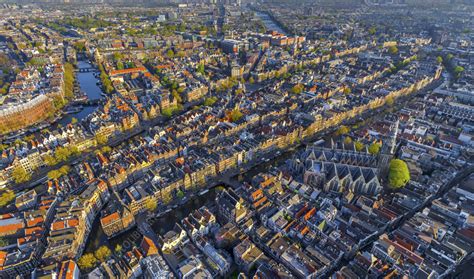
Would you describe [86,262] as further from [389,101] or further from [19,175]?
[389,101]

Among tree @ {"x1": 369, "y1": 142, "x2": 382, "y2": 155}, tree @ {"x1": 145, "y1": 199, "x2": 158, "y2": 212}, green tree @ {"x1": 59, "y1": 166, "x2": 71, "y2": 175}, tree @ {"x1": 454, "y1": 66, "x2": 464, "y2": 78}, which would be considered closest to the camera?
tree @ {"x1": 145, "y1": 199, "x2": 158, "y2": 212}

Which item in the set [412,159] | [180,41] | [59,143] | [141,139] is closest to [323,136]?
[412,159]

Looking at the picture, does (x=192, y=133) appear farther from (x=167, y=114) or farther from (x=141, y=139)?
(x=167, y=114)

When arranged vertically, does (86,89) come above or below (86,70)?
below

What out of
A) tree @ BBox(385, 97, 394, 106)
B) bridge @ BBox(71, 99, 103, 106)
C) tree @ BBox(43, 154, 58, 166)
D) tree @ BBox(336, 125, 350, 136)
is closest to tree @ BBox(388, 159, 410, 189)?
tree @ BBox(336, 125, 350, 136)

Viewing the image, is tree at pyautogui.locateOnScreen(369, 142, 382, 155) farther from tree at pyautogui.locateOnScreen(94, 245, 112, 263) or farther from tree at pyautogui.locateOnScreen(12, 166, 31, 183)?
tree at pyautogui.locateOnScreen(12, 166, 31, 183)

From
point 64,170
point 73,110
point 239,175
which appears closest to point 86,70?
point 73,110
